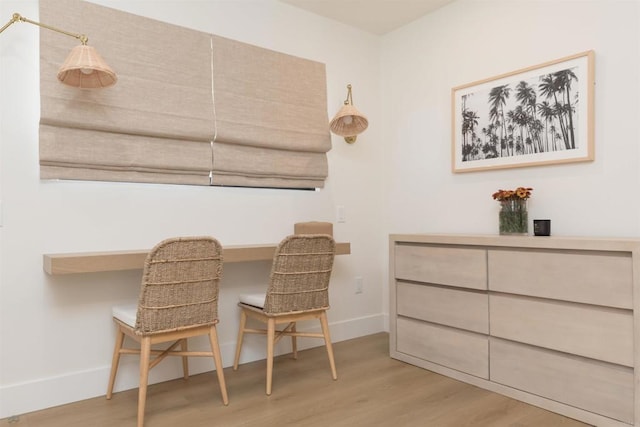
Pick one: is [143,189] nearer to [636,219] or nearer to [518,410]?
[518,410]

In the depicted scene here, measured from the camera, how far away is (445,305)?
2.77 metres

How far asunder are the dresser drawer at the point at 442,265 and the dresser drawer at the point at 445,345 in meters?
Answer: 0.29

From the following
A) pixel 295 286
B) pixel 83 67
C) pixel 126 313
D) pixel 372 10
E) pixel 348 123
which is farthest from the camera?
pixel 372 10

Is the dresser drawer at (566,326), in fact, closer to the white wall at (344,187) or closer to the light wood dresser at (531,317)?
the light wood dresser at (531,317)

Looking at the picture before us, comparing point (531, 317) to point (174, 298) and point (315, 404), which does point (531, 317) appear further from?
point (174, 298)

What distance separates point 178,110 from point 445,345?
213 cm

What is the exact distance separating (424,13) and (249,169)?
1835 millimetres

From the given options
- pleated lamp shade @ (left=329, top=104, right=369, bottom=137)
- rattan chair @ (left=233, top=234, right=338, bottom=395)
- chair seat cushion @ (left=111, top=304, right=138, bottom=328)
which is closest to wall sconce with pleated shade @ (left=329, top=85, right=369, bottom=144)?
pleated lamp shade @ (left=329, top=104, right=369, bottom=137)

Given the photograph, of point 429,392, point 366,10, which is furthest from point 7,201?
point 366,10

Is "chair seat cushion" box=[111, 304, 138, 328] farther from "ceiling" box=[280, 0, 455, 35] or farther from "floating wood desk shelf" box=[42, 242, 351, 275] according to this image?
"ceiling" box=[280, 0, 455, 35]

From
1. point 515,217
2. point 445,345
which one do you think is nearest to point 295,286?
point 445,345

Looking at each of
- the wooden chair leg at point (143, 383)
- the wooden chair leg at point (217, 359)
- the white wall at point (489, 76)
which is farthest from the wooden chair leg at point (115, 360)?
the white wall at point (489, 76)

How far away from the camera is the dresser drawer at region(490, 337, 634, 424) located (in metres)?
2.04

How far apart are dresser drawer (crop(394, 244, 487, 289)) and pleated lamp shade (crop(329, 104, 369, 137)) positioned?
91 cm
